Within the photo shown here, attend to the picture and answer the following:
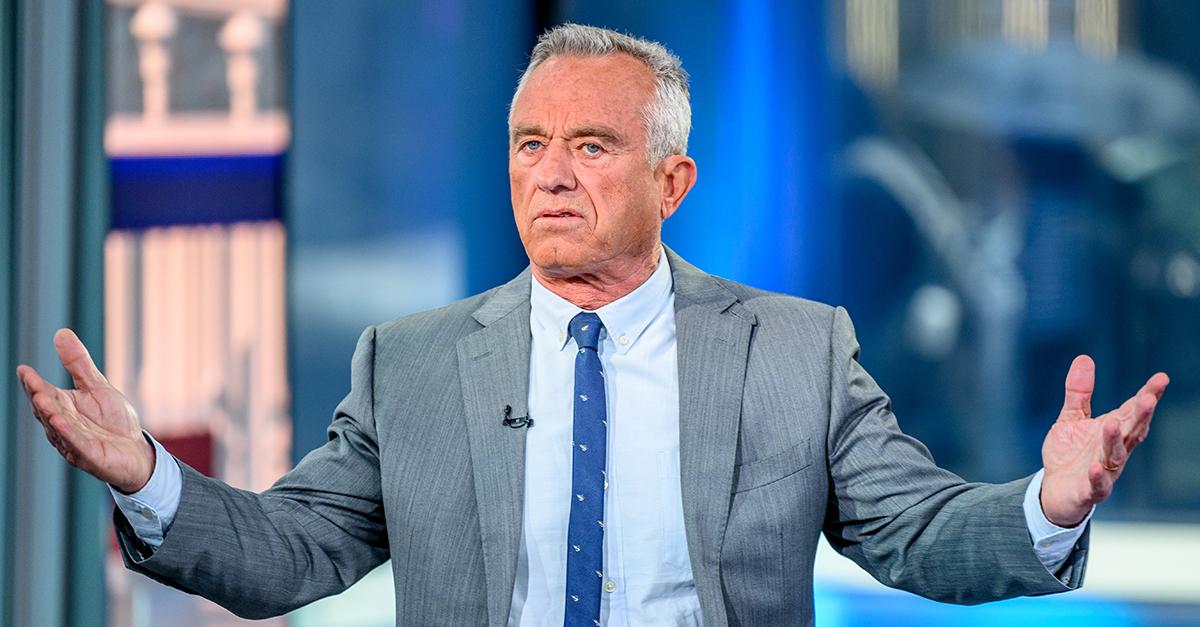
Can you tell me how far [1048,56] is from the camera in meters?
4.24

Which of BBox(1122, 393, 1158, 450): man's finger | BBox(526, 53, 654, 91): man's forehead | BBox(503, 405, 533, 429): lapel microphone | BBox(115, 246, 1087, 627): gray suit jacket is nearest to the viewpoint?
BBox(1122, 393, 1158, 450): man's finger

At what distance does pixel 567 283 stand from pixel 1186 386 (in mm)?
2732

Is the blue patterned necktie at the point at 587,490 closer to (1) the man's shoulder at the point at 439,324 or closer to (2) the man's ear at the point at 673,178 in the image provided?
(1) the man's shoulder at the point at 439,324

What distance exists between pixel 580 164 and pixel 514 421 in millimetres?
409

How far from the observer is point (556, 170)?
2.02 meters

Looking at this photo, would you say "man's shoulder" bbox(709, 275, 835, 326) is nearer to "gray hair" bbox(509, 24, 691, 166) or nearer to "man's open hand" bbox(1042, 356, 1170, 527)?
"gray hair" bbox(509, 24, 691, 166)

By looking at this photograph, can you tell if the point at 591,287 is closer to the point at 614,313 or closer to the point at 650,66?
the point at 614,313

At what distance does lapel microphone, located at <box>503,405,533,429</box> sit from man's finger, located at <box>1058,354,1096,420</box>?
2.45 ft

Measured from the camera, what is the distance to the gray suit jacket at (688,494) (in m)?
1.84

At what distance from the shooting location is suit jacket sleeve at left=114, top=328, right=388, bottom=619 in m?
1.78

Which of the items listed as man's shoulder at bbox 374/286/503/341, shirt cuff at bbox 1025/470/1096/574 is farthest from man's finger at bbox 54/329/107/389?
shirt cuff at bbox 1025/470/1096/574

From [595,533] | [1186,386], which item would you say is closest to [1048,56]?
[1186,386]

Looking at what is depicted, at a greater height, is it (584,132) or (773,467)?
(584,132)

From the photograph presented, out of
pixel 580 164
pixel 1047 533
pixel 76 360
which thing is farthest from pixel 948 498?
pixel 76 360
